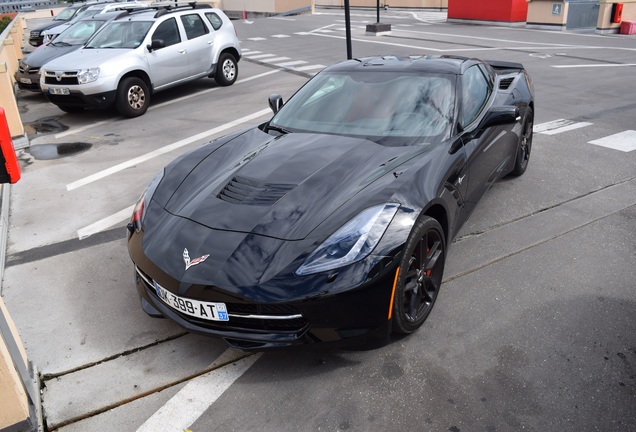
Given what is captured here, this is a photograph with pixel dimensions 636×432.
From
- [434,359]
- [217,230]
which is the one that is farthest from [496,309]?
[217,230]

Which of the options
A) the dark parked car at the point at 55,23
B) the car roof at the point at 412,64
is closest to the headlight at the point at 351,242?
the car roof at the point at 412,64

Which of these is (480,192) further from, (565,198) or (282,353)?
(282,353)

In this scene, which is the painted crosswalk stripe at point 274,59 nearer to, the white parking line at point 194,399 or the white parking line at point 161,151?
the white parking line at point 161,151

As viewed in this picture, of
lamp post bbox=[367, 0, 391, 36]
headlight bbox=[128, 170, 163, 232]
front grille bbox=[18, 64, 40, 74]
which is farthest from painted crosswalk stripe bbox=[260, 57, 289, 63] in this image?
headlight bbox=[128, 170, 163, 232]

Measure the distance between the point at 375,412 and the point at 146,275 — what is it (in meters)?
1.55

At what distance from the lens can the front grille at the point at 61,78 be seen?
9.45 m

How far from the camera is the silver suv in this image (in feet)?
31.3

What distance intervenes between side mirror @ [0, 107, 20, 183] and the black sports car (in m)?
0.95

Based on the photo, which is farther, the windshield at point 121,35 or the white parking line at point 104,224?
the windshield at point 121,35

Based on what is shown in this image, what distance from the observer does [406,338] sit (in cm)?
348

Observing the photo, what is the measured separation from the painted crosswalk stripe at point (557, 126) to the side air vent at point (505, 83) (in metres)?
2.15

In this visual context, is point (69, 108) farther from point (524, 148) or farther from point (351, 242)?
point (351, 242)

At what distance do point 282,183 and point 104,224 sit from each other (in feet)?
8.56

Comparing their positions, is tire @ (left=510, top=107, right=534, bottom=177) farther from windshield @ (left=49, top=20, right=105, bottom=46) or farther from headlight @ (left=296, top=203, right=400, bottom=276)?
windshield @ (left=49, top=20, right=105, bottom=46)
